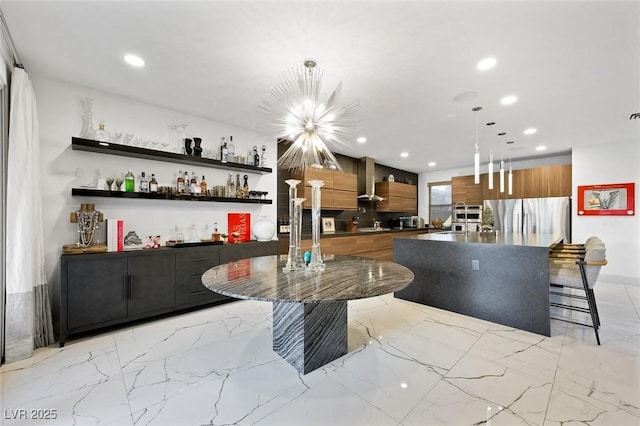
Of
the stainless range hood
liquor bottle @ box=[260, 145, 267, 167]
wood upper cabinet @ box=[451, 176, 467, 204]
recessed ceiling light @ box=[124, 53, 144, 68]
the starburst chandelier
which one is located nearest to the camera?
the starburst chandelier

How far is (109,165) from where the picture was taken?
117 inches

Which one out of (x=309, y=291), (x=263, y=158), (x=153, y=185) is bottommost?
(x=309, y=291)

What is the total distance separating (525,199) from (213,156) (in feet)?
19.9

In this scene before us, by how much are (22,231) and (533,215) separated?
7507mm

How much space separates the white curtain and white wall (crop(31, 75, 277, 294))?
1.13 ft

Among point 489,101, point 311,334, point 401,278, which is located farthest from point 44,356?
point 489,101

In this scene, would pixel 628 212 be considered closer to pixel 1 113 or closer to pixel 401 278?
pixel 401 278

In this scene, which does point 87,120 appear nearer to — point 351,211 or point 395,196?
point 351,211

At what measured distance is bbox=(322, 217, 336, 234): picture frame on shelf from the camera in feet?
17.5

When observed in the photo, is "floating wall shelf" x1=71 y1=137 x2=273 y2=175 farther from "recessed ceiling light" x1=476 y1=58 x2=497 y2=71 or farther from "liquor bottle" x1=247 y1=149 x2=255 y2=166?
"recessed ceiling light" x1=476 y1=58 x2=497 y2=71

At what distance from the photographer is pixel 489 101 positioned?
3.06m

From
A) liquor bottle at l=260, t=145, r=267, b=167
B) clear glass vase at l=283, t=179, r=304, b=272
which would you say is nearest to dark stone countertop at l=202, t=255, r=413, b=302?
clear glass vase at l=283, t=179, r=304, b=272

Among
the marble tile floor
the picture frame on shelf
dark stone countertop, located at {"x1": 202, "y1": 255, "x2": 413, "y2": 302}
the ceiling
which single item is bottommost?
the marble tile floor

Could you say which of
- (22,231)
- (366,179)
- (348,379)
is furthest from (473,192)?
(22,231)
